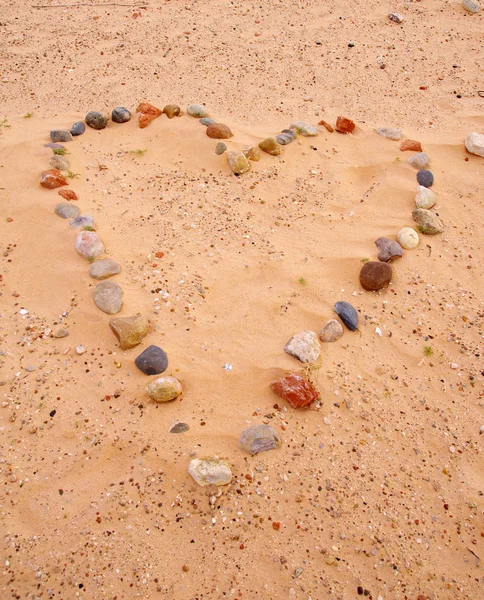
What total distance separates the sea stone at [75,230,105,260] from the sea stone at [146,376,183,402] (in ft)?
3.60

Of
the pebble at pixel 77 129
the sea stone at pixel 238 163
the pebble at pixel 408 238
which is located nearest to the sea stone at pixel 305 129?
the sea stone at pixel 238 163

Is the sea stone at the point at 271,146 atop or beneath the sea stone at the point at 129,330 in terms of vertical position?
atop

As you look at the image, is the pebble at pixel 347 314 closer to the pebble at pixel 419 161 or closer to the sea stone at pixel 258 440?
the sea stone at pixel 258 440

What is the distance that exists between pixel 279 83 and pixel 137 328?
3.42 m

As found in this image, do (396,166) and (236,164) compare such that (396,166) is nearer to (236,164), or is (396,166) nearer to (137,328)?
(236,164)

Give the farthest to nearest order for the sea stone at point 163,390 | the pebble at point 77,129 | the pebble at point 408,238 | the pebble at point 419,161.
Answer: the pebble at point 77,129 < the pebble at point 419,161 < the pebble at point 408,238 < the sea stone at point 163,390

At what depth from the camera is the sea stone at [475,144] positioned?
418 centimetres

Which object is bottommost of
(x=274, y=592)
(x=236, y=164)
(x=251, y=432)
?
(x=274, y=592)

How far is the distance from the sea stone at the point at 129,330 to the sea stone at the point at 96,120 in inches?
92.1

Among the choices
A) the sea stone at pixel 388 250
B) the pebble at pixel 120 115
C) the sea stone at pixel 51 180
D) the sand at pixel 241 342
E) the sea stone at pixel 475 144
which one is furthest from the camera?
the pebble at pixel 120 115

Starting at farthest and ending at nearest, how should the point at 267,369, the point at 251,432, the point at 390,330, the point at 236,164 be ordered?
the point at 236,164, the point at 390,330, the point at 267,369, the point at 251,432

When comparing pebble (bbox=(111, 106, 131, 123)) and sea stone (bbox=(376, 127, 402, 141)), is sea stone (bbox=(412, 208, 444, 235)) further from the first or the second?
pebble (bbox=(111, 106, 131, 123))

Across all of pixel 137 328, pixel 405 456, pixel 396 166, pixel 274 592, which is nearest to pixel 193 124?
pixel 396 166

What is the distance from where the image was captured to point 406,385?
275cm
